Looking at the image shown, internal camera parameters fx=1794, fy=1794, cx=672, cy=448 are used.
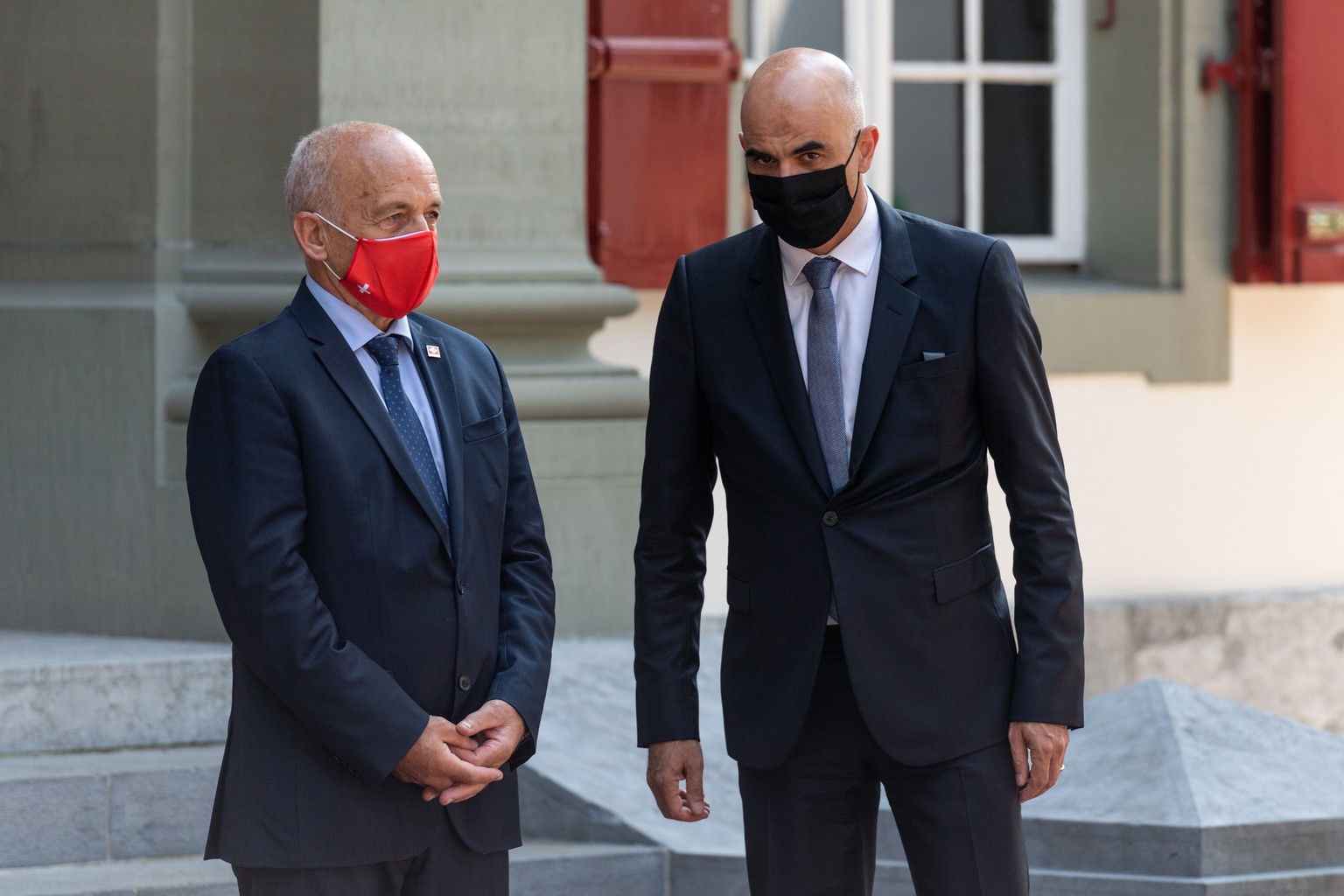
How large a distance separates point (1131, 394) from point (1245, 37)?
1182 mm

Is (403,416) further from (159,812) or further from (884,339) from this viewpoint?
(159,812)

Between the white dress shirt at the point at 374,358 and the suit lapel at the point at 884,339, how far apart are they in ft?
2.00

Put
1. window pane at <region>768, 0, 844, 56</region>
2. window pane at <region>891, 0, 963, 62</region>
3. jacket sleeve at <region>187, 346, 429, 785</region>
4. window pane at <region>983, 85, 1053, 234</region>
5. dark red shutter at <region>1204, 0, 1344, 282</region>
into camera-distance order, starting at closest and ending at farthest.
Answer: jacket sleeve at <region>187, 346, 429, 785</region> < dark red shutter at <region>1204, 0, 1344, 282</region> < window pane at <region>768, 0, 844, 56</region> < window pane at <region>891, 0, 963, 62</region> < window pane at <region>983, 85, 1053, 234</region>

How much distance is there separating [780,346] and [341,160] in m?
0.69

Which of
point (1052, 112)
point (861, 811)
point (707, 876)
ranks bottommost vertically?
point (707, 876)

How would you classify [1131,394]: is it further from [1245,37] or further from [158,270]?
[158,270]

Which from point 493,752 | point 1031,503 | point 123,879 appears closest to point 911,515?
point 1031,503

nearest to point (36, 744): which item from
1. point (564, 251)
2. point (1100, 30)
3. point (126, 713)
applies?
point (126, 713)

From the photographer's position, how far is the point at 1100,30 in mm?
5977

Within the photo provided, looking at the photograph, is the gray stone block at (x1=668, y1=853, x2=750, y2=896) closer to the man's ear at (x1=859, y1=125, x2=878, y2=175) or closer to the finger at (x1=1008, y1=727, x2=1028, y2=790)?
the finger at (x1=1008, y1=727, x2=1028, y2=790)

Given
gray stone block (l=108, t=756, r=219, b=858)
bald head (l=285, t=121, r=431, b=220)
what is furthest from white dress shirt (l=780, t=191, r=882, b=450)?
gray stone block (l=108, t=756, r=219, b=858)

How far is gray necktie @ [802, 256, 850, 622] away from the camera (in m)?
2.62

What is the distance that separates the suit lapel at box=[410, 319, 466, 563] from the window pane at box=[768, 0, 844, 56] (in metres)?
3.27

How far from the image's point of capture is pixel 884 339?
2609 mm
